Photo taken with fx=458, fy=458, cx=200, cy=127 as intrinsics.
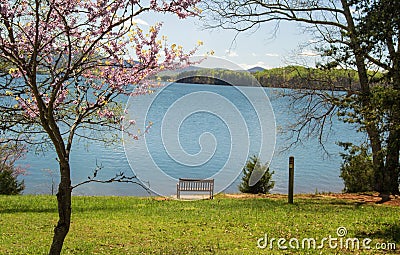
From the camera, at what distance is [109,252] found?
253 inches

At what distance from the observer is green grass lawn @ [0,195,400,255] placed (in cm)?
672

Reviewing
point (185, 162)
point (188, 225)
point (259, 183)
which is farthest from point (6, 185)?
point (185, 162)

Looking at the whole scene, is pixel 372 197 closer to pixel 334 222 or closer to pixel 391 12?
pixel 334 222

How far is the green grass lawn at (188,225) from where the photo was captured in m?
6.72

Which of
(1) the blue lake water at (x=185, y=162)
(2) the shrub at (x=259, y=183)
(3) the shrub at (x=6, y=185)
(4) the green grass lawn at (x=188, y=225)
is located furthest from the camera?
(1) the blue lake water at (x=185, y=162)

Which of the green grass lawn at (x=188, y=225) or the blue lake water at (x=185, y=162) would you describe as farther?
the blue lake water at (x=185, y=162)

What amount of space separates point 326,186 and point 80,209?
598 inches

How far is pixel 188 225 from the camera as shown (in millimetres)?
8703

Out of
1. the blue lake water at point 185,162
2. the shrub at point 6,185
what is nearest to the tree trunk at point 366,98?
the blue lake water at point 185,162

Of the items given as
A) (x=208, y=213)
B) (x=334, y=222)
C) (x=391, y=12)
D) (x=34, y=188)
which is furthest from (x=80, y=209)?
(x=34, y=188)

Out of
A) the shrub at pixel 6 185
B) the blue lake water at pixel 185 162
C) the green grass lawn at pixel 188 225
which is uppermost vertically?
the blue lake water at pixel 185 162

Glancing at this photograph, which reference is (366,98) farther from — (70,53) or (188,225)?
(70,53)

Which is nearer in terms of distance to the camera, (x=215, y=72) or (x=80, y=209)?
(x=80, y=209)

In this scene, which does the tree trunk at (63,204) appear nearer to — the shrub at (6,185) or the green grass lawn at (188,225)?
the green grass lawn at (188,225)
